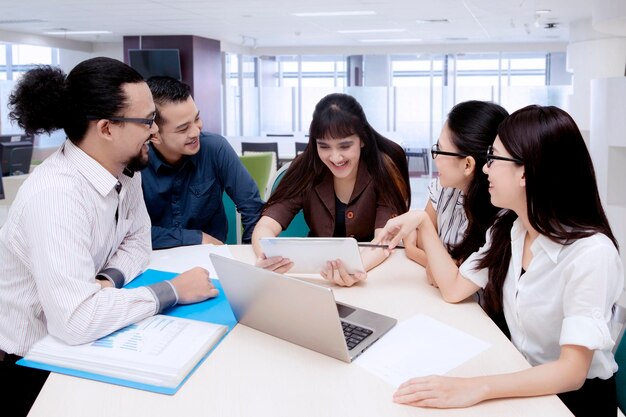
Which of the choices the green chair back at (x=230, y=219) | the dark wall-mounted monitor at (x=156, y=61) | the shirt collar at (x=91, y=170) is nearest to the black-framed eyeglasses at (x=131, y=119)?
the shirt collar at (x=91, y=170)

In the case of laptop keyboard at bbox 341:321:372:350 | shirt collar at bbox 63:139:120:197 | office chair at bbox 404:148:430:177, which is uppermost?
shirt collar at bbox 63:139:120:197

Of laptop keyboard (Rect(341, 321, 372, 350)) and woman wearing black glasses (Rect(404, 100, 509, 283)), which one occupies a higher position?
woman wearing black glasses (Rect(404, 100, 509, 283))

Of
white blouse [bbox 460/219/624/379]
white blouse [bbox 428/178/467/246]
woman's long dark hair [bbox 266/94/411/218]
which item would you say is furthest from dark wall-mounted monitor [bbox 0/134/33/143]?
white blouse [bbox 460/219/624/379]

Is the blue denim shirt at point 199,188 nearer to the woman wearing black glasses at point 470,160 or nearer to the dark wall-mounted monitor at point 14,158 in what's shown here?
the woman wearing black glasses at point 470,160

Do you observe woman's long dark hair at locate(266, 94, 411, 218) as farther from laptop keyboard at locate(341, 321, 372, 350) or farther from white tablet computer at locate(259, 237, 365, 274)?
laptop keyboard at locate(341, 321, 372, 350)

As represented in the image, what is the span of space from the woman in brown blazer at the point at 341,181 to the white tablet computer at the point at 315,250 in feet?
1.58

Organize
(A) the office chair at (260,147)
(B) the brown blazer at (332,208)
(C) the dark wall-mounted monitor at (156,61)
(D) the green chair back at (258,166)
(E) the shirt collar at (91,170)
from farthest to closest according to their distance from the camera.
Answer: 1. (C) the dark wall-mounted monitor at (156,61)
2. (A) the office chair at (260,147)
3. (D) the green chair back at (258,166)
4. (B) the brown blazer at (332,208)
5. (E) the shirt collar at (91,170)

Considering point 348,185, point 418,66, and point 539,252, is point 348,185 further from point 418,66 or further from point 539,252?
point 418,66

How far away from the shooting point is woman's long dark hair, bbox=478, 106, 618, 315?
1382 mm

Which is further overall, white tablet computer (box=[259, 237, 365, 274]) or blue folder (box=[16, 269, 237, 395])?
white tablet computer (box=[259, 237, 365, 274])

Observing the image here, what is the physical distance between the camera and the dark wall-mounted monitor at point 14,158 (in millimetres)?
7066

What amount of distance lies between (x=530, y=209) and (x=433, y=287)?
0.49 m

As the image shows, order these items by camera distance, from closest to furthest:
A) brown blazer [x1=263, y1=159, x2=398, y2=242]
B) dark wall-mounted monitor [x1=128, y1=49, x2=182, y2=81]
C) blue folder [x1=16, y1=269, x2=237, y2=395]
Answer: blue folder [x1=16, y1=269, x2=237, y2=395]
brown blazer [x1=263, y1=159, x2=398, y2=242]
dark wall-mounted monitor [x1=128, y1=49, x2=182, y2=81]

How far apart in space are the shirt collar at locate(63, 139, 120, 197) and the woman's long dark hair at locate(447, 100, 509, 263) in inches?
39.0
